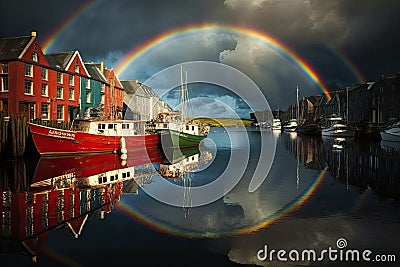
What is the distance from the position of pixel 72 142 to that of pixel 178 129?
14.6 meters

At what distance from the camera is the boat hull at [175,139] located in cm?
4147

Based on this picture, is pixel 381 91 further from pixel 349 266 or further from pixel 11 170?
pixel 349 266

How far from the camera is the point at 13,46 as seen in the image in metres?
45.0

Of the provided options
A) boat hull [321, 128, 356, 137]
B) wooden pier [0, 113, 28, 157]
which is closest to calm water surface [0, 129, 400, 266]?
wooden pier [0, 113, 28, 157]

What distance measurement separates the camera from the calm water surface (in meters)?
9.34

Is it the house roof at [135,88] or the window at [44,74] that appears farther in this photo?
the house roof at [135,88]

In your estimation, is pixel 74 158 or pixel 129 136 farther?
pixel 129 136

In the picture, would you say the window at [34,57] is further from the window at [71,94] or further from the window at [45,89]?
Result: the window at [71,94]

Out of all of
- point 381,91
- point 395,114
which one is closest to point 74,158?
point 395,114

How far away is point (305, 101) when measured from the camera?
149250 mm

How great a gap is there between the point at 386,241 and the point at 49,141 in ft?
90.6

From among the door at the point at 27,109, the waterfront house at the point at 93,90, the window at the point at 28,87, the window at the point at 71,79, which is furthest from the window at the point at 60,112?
the window at the point at 28,87

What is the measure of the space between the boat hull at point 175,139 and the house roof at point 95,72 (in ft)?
71.5

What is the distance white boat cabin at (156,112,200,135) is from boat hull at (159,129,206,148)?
3.11 ft
